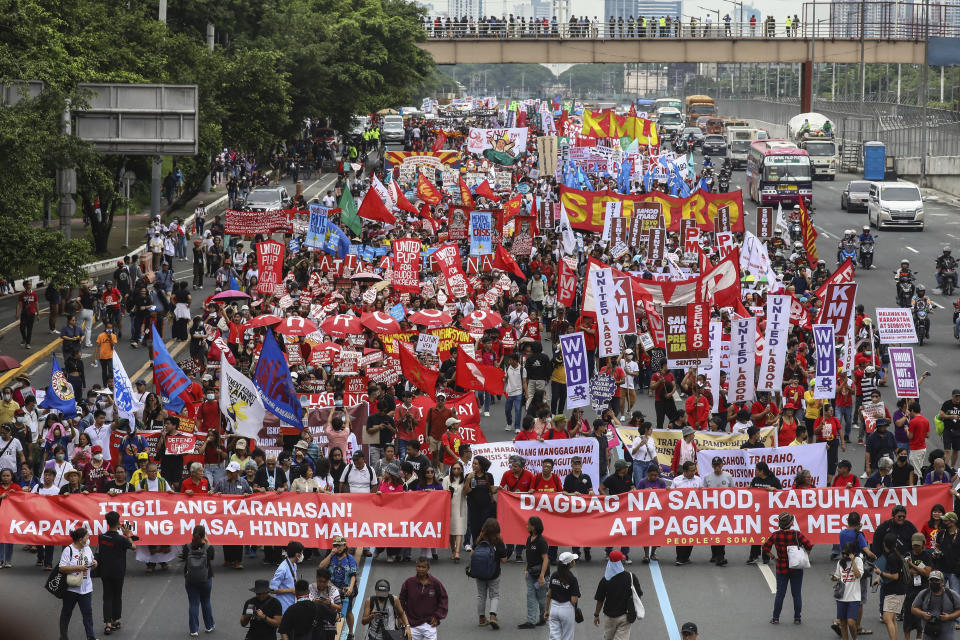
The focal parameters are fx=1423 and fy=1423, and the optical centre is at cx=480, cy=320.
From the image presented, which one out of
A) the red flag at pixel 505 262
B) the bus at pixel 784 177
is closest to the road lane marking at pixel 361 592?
the red flag at pixel 505 262

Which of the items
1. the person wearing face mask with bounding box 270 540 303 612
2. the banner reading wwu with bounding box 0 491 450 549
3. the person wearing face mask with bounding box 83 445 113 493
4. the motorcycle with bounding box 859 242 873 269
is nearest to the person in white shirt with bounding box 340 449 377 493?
the banner reading wwu with bounding box 0 491 450 549

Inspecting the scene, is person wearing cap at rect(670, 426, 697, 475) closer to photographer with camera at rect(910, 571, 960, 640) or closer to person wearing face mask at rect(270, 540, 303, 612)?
photographer with camera at rect(910, 571, 960, 640)

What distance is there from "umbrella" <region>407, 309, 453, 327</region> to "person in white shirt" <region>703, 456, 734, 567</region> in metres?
8.13

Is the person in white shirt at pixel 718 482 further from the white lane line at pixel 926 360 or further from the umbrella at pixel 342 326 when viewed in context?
the white lane line at pixel 926 360

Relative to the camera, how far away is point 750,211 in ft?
184

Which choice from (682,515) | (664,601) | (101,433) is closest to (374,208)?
(101,433)

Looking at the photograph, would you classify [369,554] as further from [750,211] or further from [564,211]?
[750,211]

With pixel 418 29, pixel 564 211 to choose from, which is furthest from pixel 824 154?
pixel 564 211

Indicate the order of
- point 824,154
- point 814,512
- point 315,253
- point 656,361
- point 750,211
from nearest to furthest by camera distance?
point 814,512, point 656,361, point 315,253, point 750,211, point 824,154

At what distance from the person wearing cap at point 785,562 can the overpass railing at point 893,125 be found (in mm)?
57116

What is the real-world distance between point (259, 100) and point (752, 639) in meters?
40.8

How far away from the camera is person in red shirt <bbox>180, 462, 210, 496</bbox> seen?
16.0 metres

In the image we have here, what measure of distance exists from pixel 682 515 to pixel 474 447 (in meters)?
2.58

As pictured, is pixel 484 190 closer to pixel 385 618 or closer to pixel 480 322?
pixel 480 322
